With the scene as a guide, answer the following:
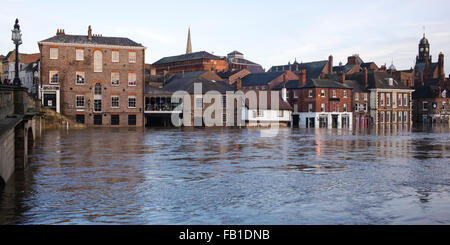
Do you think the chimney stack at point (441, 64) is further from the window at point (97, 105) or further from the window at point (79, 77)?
the window at point (79, 77)

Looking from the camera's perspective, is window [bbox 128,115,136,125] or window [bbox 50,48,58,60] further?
window [bbox 128,115,136,125]

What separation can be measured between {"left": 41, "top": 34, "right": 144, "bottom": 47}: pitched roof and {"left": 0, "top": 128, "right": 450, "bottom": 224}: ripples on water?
134ft

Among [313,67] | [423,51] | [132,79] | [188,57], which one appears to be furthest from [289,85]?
[423,51]

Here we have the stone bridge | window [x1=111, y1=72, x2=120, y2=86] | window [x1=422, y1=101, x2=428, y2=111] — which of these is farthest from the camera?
window [x1=422, y1=101, x2=428, y2=111]

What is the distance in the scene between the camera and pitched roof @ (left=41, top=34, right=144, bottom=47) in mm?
64125

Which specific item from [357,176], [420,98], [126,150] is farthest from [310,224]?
[420,98]

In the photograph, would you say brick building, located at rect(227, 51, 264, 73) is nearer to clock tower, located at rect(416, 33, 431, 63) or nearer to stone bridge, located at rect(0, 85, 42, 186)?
clock tower, located at rect(416, 33, 431, 63)

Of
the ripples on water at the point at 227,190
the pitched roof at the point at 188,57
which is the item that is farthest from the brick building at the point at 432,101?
the ripples on water at the point at 227,190

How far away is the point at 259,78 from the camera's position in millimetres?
98312

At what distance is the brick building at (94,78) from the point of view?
2505 inches

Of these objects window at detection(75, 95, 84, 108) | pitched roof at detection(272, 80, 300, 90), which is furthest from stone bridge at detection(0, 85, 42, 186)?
pitched roof at detection(272, 80, 300, 90)

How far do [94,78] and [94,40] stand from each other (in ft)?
16.3
